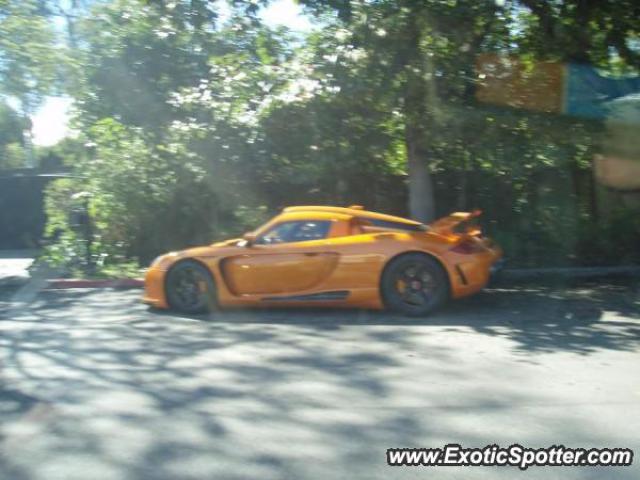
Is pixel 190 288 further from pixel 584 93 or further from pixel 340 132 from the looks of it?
pixel 584 93

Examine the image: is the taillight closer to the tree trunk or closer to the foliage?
the foliage

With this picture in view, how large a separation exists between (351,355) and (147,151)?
347 inches

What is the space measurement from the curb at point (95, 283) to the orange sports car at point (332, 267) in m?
3.16

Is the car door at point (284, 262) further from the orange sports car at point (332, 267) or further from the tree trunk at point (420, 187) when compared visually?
the tree trunk at point (420, 187)

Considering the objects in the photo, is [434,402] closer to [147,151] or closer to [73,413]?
[73,413]

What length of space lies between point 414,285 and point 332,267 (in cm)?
96

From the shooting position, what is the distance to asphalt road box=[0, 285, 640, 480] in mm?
4438

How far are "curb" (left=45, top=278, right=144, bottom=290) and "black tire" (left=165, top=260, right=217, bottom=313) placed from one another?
338cm

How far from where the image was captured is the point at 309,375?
6262 millimetres

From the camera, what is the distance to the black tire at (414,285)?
8672mm

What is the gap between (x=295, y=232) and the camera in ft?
29.8

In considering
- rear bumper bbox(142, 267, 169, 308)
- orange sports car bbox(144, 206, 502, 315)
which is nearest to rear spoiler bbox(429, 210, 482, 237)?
orange sports car bbox(144, 206, 502, 315)

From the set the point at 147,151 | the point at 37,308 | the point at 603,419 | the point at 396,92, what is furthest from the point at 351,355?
the point at 147,151

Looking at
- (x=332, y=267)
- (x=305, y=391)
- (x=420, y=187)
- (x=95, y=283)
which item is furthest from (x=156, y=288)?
(x=420, y=187)
